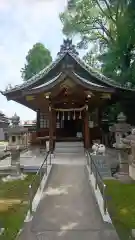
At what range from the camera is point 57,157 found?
55.0 ft

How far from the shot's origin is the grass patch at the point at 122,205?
24.9ft

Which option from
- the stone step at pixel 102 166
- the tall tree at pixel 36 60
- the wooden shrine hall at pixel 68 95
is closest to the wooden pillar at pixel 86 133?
the wooden shrine hall at pixel 68 95

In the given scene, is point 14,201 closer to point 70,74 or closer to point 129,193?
point 129,193

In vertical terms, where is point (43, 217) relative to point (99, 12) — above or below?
below

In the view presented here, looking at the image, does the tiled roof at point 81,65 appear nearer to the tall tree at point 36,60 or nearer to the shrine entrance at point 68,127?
the shrine entrance at point 68,127

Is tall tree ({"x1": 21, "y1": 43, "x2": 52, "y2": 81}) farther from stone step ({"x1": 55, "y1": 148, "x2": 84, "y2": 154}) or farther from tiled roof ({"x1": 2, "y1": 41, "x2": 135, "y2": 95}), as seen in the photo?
stone step ({"x1": 55, "y1": 148, "x2": 84, "y2": 154})

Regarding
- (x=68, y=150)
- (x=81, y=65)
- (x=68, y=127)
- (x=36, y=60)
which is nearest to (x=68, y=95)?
(x=68, y=150)

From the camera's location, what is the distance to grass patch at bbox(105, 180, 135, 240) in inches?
299

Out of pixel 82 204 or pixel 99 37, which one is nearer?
pixel 82 204

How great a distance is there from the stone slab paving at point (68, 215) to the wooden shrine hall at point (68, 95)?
6.78 m

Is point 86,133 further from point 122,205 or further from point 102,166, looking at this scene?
point 122,205

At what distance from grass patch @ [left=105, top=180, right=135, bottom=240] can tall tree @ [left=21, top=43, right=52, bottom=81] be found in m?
25.5

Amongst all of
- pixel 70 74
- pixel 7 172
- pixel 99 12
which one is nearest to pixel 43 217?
pixel 7 172

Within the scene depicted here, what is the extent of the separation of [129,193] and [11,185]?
15.2ft
